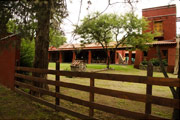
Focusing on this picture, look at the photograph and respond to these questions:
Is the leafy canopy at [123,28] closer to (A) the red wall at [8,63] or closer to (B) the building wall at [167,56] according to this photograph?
(B) the building wall at [167,56]

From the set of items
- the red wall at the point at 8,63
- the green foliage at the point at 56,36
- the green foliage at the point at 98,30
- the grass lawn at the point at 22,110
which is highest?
the green foliage at the point at 98,30

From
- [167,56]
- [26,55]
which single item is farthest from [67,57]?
[26,55]

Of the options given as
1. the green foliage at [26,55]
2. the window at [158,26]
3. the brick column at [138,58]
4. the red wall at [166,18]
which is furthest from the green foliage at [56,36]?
the window at [158,26]

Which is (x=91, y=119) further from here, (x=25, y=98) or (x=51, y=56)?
(x=51, y=56)

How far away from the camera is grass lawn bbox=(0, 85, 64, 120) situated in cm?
329

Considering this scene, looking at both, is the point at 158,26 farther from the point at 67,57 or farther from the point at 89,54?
the point at 67,57

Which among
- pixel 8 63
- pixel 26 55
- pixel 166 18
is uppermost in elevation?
pixel 166 18

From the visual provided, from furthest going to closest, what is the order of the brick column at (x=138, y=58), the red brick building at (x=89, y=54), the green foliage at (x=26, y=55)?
the red brick building at (x=89, y=54)
the brick column at (x=138, y=58)
the green foliage at (x=26, y=55)

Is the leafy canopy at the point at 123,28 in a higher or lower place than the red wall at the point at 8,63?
higher

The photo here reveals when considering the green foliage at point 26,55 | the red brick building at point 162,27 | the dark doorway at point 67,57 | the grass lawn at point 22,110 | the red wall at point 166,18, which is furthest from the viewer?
the dark doorway at point 67,57

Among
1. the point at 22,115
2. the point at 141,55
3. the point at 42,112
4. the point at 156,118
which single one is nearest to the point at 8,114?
the point at 22,115

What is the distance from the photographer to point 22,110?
3.67m

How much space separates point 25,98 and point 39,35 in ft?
7.18

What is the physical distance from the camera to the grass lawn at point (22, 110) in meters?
3.29
